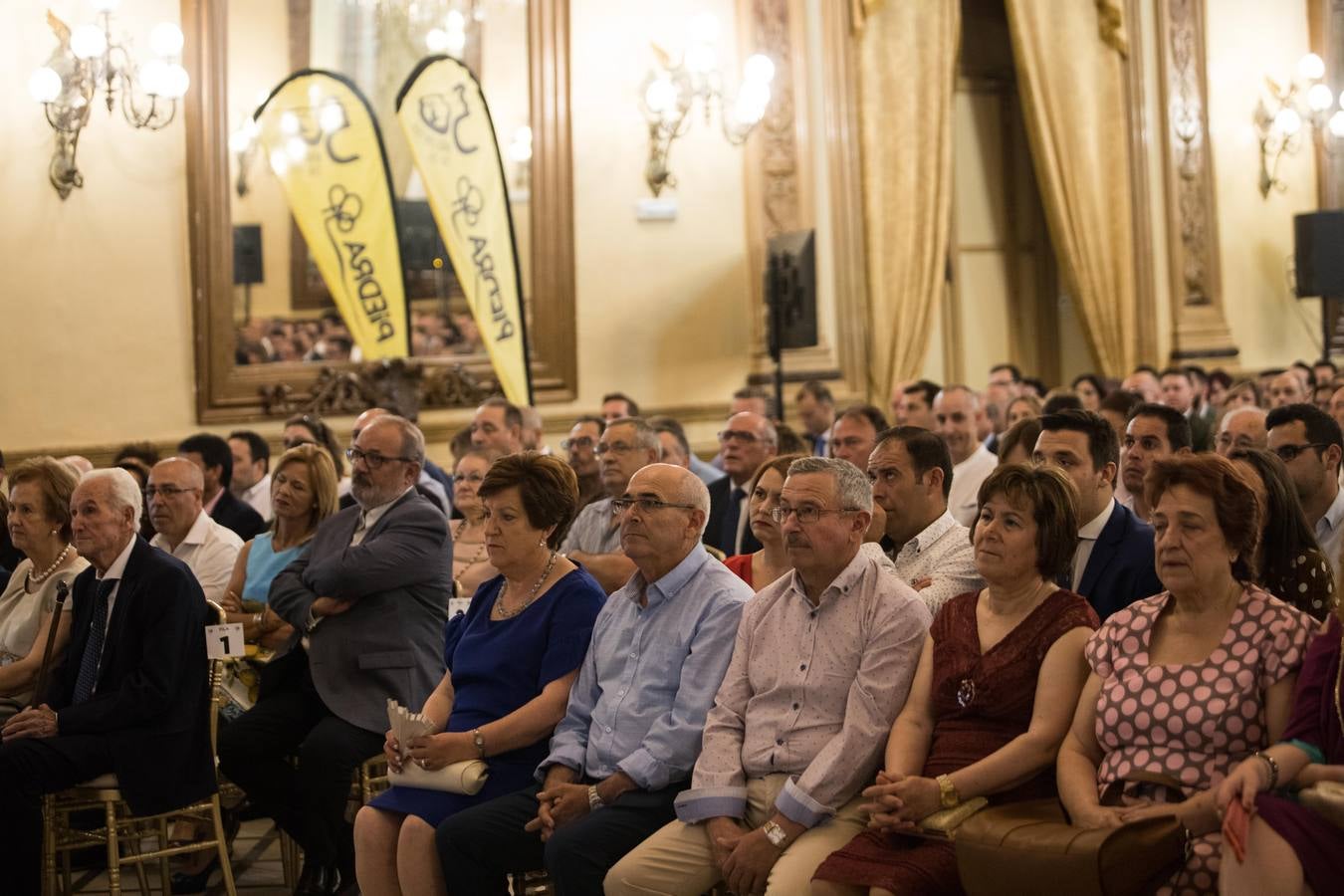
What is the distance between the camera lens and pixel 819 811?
3.16 m

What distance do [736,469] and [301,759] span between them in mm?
2229

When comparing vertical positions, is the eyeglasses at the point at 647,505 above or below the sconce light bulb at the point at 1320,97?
below

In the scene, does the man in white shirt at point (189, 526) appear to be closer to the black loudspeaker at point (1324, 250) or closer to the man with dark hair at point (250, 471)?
the man with dark hair at point (250, 471)

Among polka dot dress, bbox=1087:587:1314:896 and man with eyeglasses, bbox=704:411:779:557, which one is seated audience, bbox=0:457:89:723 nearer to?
man with eyeglasses, bbox=704:411:779:557

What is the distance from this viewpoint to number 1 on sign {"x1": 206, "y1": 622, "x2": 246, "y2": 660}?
4145mm

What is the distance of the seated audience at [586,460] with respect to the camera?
6.00 meters

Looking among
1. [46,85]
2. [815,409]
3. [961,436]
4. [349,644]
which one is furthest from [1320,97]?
[349,644]

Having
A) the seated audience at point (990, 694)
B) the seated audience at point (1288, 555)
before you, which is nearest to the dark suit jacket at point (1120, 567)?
the seated audience at point (1288, 555)

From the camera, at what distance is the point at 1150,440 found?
15.1 ft

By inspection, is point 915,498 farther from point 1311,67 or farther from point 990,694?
point 1311,67

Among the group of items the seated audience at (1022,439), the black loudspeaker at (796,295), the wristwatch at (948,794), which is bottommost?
the wristwatch at (948,794)

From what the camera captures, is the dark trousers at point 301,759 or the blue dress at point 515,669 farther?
the dark trousers at point 301,759

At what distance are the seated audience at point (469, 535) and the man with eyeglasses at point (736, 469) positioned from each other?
908 mm

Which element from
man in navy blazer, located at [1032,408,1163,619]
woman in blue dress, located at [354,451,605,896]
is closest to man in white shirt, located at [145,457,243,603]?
woman in blue dress, located at [354,451,605,896]
